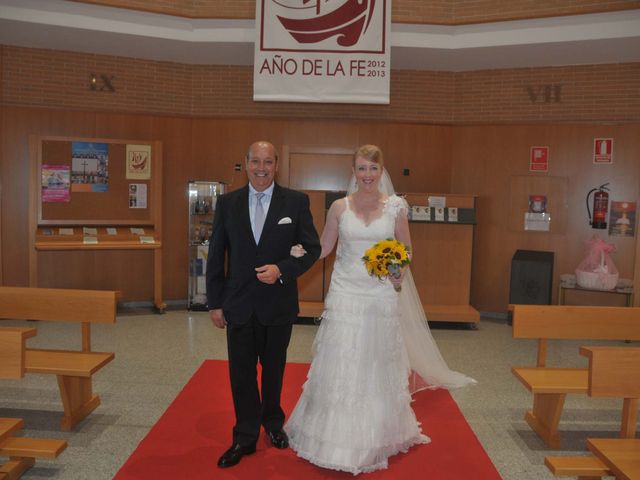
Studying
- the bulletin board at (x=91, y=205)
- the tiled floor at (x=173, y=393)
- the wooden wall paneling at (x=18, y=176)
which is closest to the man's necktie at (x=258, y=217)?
the tiled floor at (x=173, y=393)

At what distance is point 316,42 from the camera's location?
22.4 feet

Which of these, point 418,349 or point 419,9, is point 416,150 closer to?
point 419,9

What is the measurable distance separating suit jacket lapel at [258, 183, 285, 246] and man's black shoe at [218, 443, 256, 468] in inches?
50.9

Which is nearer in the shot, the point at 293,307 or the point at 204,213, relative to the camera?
the point at 293,307

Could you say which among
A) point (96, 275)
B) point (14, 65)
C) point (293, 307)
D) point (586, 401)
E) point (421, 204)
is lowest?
point (586, 401)

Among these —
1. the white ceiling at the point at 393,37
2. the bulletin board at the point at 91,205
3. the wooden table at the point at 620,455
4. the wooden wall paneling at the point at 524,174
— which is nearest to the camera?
the wooden table at the point at 620,455

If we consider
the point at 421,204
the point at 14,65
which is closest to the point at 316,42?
the point at 421,204

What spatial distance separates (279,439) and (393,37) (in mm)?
5516

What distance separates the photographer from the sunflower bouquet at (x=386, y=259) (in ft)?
10.9

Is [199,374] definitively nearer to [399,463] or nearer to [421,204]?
[399,463]

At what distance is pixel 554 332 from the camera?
14.2ft

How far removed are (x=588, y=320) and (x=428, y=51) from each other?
4.52 meters

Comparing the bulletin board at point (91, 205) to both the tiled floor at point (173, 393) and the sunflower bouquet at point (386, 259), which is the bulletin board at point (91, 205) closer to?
the tiled floor at point (173, 393)

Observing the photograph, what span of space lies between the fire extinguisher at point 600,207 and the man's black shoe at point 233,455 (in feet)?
20.6
